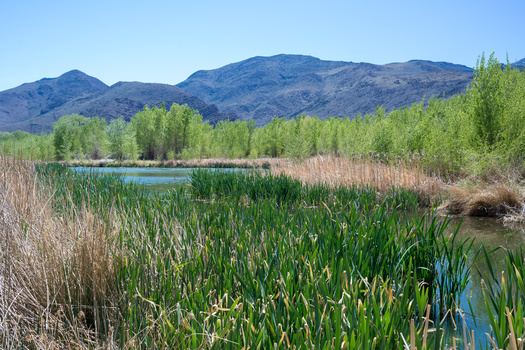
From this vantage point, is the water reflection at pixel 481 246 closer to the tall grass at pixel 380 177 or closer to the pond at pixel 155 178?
the tall grass at pixel 380 177

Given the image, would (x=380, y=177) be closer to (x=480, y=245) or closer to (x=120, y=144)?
(x=480, y=245)

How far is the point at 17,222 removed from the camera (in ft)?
10.7

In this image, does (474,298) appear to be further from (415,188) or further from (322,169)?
(322,169)

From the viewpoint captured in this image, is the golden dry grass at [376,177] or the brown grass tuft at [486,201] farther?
the golden dry grass at [376,177]

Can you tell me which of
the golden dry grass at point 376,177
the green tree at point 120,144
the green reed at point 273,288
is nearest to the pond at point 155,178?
the golden dry grass at point 376,177

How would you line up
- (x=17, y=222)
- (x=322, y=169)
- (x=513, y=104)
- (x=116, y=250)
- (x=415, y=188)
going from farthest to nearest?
(x=322, y=169)
(x=513, y=104)
(x=415, y=188)
(x=17, y=222)
(x=116, y=250)

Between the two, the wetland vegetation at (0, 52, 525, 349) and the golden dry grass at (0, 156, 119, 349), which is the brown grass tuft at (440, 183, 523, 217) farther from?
the golden dry grass at (0, 156, 119, 349)

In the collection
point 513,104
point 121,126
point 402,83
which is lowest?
point 513,104

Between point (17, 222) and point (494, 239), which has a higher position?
point (17, 222)

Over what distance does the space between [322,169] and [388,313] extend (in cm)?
1060

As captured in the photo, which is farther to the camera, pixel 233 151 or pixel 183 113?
pixel 183 113

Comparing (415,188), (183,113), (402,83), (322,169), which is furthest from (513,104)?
(402,83)

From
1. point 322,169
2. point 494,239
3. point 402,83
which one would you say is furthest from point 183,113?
point 402,83

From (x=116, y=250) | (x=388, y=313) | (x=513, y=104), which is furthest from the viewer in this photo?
(x=513, y=104)
